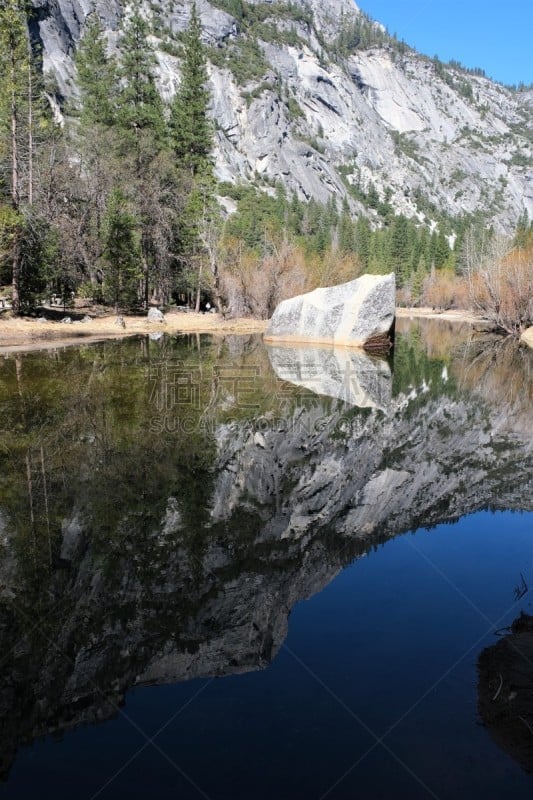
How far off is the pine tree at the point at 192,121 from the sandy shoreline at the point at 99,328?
12.8 meters

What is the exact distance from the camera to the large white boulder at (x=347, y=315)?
75.0ft

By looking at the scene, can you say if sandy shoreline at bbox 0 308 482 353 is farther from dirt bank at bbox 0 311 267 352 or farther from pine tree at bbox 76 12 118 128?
pine tree at bbox 76 12 118 128

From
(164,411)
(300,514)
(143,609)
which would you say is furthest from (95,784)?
(164,411)

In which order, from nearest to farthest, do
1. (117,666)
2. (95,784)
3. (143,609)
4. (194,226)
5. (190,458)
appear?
1. (95,784)
2. (117,666)
3. (143,609)
4. (190,458)
5. (194,226)

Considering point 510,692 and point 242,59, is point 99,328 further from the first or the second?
point 242,59

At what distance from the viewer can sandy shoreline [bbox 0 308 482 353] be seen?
20844 millimetres

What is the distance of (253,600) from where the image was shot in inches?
185

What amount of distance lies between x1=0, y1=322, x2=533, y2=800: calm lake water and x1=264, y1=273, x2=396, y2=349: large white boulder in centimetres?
1275

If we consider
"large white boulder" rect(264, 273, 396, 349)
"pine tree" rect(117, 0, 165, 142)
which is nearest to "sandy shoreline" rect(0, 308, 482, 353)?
"large white boulder" rect(264, 273, 396, 349)

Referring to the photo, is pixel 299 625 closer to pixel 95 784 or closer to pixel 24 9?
pixel 95 784

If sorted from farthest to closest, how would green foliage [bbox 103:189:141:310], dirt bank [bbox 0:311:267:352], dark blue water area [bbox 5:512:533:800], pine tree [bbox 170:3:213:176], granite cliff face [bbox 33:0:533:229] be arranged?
granite cliff face [bbox 33:0:533:229]
pine tree [bbox 170:3:213:176]
green foliage [bbox 103:189:141:310]
dirt bank [bbox 0:311:267:352]
dark blue water area [bbox 5:512:533:800]

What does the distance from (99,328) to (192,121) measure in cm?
2292

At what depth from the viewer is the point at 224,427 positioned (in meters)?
10.1

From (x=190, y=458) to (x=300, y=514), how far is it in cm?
230
